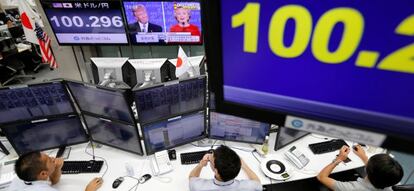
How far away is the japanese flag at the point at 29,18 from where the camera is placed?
10.7 ft

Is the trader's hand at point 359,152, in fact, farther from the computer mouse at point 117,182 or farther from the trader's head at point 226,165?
the computer mouse at point 117,182

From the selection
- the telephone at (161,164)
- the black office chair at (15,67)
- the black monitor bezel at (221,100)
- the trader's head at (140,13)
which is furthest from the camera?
the black office chair at (15,67)

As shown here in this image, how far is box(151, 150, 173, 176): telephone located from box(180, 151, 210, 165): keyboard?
130 mm

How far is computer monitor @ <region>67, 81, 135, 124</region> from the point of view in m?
1.75

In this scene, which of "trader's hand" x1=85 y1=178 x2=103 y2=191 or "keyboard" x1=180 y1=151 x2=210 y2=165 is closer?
"trader's hand" x1=85 y1=178 x2=103 y2=191

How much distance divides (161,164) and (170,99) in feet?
2.04

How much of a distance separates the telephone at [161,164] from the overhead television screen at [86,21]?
2.07 meters

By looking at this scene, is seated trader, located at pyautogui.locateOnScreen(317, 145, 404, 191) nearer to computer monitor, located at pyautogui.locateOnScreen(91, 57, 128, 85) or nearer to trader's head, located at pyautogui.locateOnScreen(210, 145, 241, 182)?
trader's head, located at pyautogui.locateOnScreen(210, 145, 241, 182)

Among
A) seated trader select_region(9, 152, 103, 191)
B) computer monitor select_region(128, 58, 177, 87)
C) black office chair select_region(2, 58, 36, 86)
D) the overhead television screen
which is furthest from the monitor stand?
black office chair select_region(2, 58, 36, 86)

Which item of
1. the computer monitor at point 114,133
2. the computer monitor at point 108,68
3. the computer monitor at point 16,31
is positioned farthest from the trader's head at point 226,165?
the computer monitor at point 16,31

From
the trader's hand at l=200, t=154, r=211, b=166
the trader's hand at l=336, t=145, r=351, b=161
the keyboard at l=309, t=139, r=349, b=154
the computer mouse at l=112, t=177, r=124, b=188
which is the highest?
the trader's hand at l=200, t=154, r=211, b=166

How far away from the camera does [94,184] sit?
1.91 meters

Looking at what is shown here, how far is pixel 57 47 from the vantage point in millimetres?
3688

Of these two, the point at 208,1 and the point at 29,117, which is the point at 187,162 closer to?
the point at 29,117
